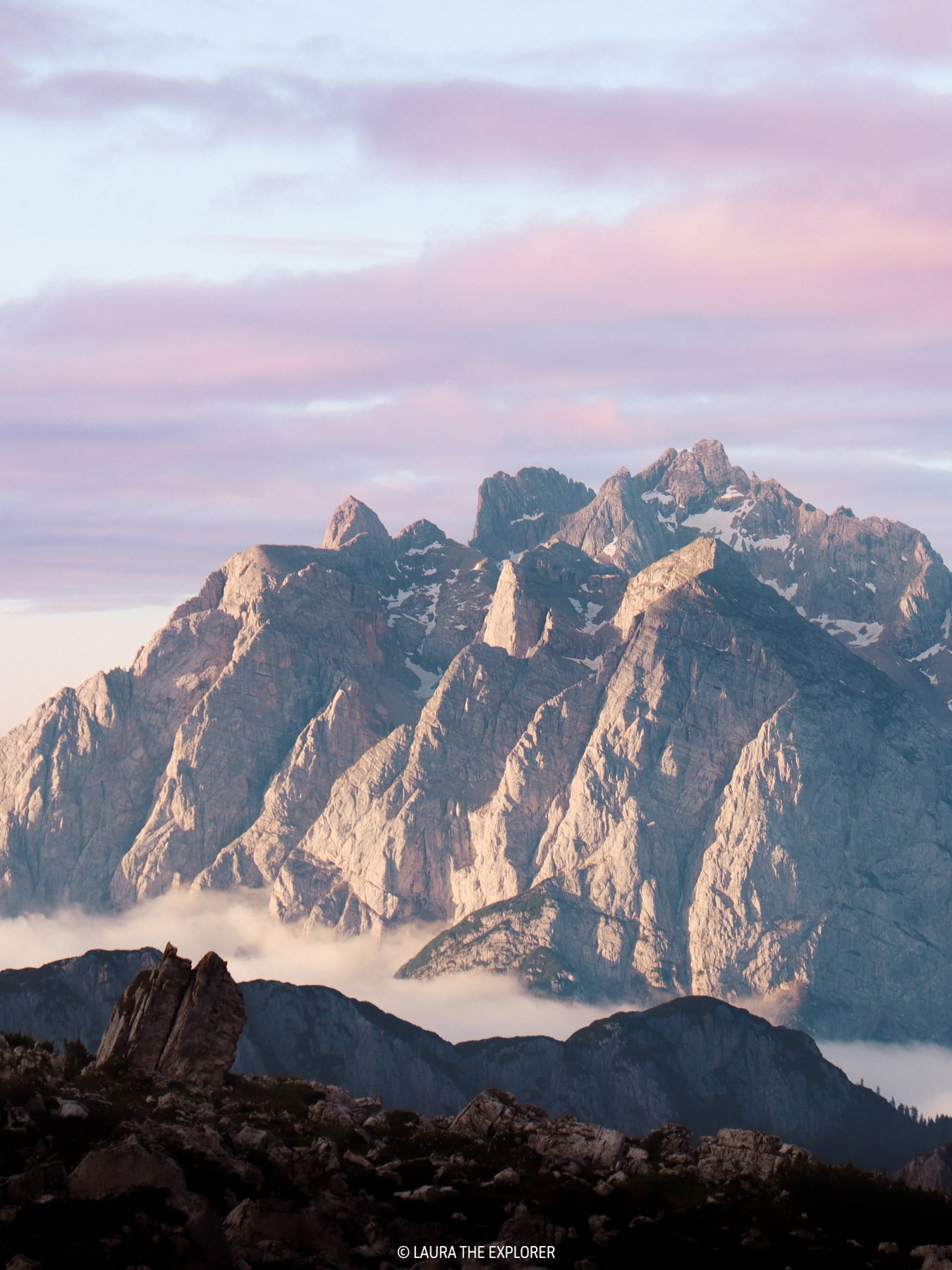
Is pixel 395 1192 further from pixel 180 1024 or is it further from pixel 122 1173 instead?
pixel 180 1024

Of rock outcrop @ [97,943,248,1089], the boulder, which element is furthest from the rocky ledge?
rock outcrop @ [97,943,248,1089]

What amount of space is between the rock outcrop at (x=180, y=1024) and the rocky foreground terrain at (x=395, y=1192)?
27.2ft

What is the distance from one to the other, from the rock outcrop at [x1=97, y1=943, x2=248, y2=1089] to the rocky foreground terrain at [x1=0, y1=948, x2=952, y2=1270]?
326 inches

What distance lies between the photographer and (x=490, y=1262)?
285 feet

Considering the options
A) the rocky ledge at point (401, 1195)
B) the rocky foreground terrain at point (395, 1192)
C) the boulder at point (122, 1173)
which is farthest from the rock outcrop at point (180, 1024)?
the boulder at point (122, 1173)

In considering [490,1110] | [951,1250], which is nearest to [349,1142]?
[490,1110]

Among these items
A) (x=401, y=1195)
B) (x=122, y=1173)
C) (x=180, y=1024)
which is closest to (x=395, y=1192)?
(x=401, y=1195)

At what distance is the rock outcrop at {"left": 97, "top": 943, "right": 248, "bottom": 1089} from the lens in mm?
133125

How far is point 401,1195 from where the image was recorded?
322 feet

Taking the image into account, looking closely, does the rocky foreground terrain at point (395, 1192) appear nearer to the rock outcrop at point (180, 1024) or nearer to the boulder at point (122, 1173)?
the boulder at point (122, 1173)

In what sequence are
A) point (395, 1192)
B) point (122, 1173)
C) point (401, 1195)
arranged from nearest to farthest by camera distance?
1. point (122, 1173)
2. point (401, 1195)
3. point (395, 1192)

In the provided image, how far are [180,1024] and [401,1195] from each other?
1662 inches

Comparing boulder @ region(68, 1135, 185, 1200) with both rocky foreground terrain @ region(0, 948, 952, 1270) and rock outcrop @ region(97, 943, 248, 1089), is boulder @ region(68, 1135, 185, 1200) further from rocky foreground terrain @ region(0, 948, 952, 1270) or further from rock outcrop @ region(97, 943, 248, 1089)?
rock outcrop @ region(97, 943, 248, 1089)

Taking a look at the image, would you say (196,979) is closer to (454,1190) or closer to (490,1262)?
(454,1190)
